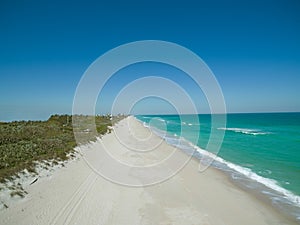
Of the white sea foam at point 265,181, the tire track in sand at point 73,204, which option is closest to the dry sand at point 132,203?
the tire track in sand at point 73,204

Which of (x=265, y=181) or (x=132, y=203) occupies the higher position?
(x=132, y=203)

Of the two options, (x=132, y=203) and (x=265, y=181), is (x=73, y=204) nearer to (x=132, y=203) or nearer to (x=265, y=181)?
(x=132, y=203)

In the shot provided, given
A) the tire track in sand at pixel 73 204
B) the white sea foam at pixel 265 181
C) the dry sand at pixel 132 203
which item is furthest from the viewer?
the white sea foam at pixel 265 181

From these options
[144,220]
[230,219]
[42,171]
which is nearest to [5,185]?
[42,171]

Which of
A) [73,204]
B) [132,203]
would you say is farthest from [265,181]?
[73,204]

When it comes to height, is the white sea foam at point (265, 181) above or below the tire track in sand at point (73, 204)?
below

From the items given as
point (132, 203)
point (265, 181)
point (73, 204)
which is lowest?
point (265, 181)

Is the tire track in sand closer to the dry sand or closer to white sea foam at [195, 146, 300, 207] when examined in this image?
the dry sand

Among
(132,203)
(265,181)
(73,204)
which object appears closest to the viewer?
(73,204)

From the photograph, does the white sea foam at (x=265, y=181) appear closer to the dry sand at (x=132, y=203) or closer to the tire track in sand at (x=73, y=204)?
the dry sand at (x=132, y=203)
